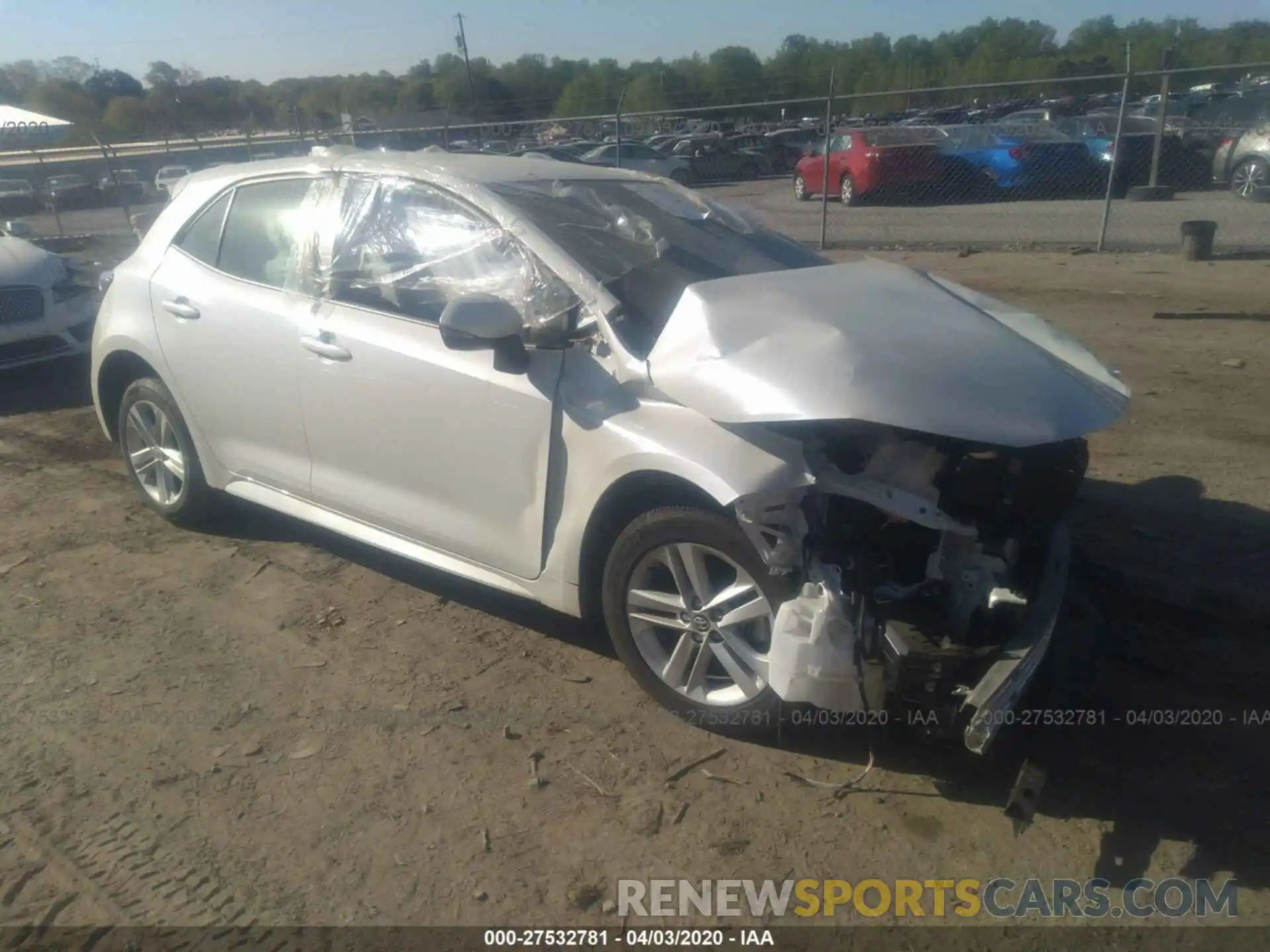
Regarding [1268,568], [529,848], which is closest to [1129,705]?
[1268,568]

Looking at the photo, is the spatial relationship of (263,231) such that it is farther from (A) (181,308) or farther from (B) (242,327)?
(A) (181,308)

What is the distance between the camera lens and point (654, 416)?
318cm

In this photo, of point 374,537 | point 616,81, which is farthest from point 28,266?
point 616,81

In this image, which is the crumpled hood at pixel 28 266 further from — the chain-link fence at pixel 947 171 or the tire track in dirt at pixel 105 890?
the chain-link fence at pixel 947 171

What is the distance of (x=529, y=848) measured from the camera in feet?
9.29

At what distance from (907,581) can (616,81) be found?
53.5 metres

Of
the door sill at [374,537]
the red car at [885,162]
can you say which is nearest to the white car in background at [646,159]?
the red car at [885,162]

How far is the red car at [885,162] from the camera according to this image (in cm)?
1884

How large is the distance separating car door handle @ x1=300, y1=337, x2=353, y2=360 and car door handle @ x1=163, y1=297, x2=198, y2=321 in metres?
0.79

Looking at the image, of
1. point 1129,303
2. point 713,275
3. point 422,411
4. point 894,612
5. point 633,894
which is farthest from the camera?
point 1129,303

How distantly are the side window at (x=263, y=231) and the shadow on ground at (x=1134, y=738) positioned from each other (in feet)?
5.30

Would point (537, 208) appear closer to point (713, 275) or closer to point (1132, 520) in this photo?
point (713, 275)

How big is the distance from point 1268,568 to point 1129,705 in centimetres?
133

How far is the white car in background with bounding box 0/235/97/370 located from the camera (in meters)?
7.84
